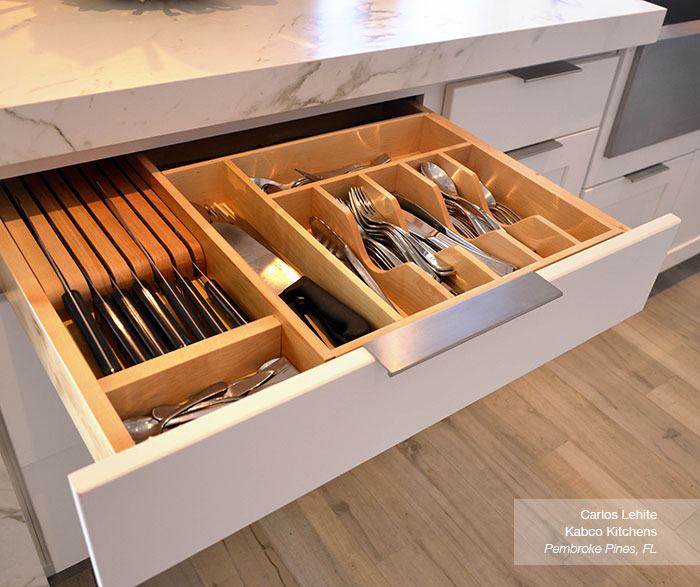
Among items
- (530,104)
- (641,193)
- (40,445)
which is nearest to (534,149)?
(530,104)

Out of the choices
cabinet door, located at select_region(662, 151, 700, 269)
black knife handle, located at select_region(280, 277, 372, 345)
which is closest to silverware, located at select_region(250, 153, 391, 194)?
black knife handle, located at select_region(280, 277, 372, 345)

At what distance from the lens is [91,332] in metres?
0.57

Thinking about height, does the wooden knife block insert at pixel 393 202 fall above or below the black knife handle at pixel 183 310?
above

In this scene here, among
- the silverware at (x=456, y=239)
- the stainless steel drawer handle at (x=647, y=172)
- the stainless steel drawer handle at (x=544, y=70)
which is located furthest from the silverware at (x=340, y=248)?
the stainless steel drawer handle at (x=647, y=172)

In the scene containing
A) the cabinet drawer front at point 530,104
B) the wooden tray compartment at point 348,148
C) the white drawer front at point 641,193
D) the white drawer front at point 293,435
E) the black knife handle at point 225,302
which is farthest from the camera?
the white drawer front at point 641,193

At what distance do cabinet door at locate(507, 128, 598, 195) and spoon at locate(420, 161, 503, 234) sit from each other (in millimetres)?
345

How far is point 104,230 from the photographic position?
711 mm

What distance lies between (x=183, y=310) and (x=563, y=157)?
904 millimetres

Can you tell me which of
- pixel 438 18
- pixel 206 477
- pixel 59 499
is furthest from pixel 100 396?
pixel 438 18

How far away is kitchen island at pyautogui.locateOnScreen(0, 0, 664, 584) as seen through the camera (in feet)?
2.20

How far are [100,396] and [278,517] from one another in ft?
2.97

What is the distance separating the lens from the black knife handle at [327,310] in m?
0.59

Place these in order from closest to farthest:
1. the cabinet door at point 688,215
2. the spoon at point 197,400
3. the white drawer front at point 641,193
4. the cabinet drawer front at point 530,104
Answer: the spoon at point 197,400, the cabinet drawer front at point 530,104, the white drawer front at point 641,193, the cabinet door at point 688,215

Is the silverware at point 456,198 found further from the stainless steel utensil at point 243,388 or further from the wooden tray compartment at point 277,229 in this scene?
the stainless steel utensil at point 243,388
